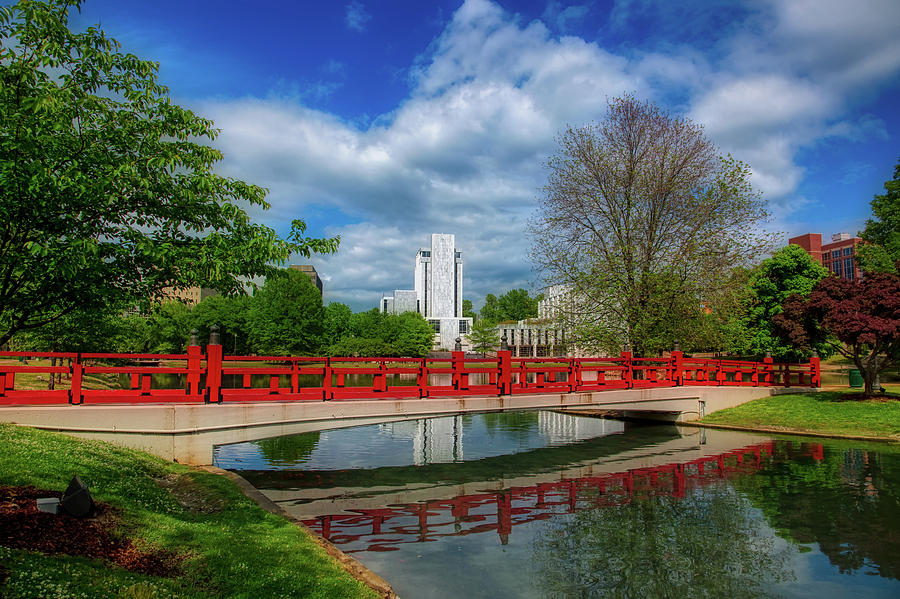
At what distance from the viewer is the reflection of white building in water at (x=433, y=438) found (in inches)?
763

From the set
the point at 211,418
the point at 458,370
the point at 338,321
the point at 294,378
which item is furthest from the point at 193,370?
the point at 338,321

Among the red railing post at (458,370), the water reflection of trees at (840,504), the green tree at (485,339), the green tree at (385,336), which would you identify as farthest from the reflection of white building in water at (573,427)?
the green tree at (485,339)

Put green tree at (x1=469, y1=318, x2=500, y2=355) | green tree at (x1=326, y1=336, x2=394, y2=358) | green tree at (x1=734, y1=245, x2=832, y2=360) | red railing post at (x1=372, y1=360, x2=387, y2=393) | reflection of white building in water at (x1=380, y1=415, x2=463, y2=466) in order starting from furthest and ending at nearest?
green tree at (x1=469, y1=318, x2=500, y2=355) → green tree at (x1=326, y1=336, x2=394, y2=358) → green tree at (x1=734, y1=245, x2=832, y2=360) → reflection of white building in water at (x1=380, y1=415, x2=463, y2=466) → red railing post at (x1=372, y1=360, x2=387, y2=393)

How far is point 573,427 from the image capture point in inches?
1125

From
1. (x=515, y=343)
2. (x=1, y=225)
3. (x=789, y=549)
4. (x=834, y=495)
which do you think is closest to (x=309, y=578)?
(x=1, y=225)

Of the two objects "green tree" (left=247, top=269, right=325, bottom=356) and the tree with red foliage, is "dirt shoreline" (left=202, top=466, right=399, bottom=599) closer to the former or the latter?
the tree with red foliage

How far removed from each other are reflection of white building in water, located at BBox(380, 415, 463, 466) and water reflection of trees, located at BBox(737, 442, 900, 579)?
30.5 feet

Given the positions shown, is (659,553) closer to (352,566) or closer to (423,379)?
(352,566)

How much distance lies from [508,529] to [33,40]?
12.1 m

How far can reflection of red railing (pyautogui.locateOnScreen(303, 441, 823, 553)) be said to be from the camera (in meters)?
10.7

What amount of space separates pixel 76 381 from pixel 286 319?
6070cm

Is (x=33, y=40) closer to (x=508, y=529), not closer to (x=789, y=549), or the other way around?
(x=508, y=529)

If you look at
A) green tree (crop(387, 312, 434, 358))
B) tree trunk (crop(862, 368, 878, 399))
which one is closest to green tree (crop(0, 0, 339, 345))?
tree trunk (crop(862, 368, 878, 399))

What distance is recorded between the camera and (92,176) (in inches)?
391
